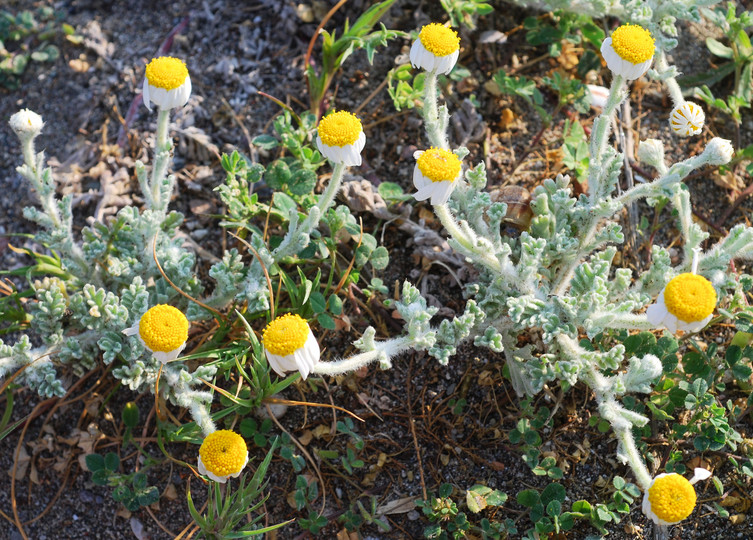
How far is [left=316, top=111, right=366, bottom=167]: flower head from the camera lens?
2.53 metres

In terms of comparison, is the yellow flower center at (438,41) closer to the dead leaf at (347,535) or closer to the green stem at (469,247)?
the green stem at (469,247)

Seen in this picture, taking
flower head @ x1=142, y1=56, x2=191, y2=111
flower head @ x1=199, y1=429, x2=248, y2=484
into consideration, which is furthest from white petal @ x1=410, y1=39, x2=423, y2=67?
flower head @ x1=199, y1=429, x2=248, y2=484

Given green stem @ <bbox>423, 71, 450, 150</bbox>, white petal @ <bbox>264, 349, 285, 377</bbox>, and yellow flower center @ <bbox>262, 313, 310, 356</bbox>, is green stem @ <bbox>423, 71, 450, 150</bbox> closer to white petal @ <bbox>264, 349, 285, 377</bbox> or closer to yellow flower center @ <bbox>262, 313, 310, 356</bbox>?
yellow flower center @ <bbox>262, 313, 310, 356</bbox>

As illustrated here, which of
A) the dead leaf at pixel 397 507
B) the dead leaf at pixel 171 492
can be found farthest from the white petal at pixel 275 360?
the dead leaf at pixel 171 492

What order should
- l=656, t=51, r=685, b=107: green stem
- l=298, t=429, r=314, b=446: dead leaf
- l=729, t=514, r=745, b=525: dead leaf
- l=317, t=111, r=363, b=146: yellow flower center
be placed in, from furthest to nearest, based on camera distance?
1. l=656, t=51, r=685, b=107: green stem
2. l=298, t=429, r=314, b=446: dead leaf
3. l=729, t=514, r=745, b=525: dead leaf
4. l=317, t=111, r=363, b=146: yellow flower center

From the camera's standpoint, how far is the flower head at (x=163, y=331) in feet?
7.88

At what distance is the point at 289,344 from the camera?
2.26m

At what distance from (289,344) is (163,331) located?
50cm

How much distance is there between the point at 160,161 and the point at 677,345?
2388mm

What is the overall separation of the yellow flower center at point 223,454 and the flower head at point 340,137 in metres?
1.14

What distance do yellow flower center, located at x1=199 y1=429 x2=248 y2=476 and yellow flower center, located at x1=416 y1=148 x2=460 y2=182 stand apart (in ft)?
3.98

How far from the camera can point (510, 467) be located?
291 cm

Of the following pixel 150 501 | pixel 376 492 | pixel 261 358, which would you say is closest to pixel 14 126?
pixel 261 358

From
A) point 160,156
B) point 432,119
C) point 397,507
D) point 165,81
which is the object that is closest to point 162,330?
point 160,156
